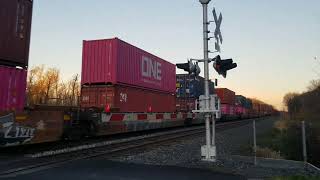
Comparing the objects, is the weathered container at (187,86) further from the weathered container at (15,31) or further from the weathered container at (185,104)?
the weathered container at (15,31)

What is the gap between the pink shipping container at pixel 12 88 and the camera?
37.6 ft

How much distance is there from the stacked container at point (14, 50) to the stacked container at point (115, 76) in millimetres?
6681

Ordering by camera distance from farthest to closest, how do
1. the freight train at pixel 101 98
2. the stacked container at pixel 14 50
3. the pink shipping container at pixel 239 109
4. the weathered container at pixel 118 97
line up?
the pink shipping container at pixel 239 109, the weathered container at pixel 118 97, the freight train at pixel 101 98, the stacked container at pixel 14 50

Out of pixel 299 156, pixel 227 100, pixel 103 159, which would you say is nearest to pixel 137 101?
pixel 299 156

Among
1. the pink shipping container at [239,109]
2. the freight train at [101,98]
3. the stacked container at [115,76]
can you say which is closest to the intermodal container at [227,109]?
the pink shipping container at [239,109]

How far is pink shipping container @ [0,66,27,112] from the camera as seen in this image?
1146 centimetres

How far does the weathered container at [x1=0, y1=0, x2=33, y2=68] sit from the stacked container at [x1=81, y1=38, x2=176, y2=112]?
6.70 metres

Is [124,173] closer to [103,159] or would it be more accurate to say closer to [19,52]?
[103,159]

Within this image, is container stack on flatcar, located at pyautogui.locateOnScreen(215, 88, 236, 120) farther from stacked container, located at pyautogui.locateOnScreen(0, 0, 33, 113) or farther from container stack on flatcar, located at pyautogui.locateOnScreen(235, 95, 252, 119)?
stacked container, located at pyautogui.locateOnScreen(0, 0, 33, 113)

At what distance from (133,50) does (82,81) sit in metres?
3.21

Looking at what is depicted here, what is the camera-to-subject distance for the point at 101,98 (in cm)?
1905

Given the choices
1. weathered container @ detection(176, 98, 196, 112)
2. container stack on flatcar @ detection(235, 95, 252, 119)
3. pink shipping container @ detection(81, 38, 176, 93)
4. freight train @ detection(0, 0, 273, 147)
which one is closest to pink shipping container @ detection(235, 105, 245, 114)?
container stack on flatcar @ detection(235, 95, 252, 119)

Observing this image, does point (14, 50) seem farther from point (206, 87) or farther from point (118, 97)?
point (118, 97)

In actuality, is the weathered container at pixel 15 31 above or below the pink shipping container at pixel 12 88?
above
